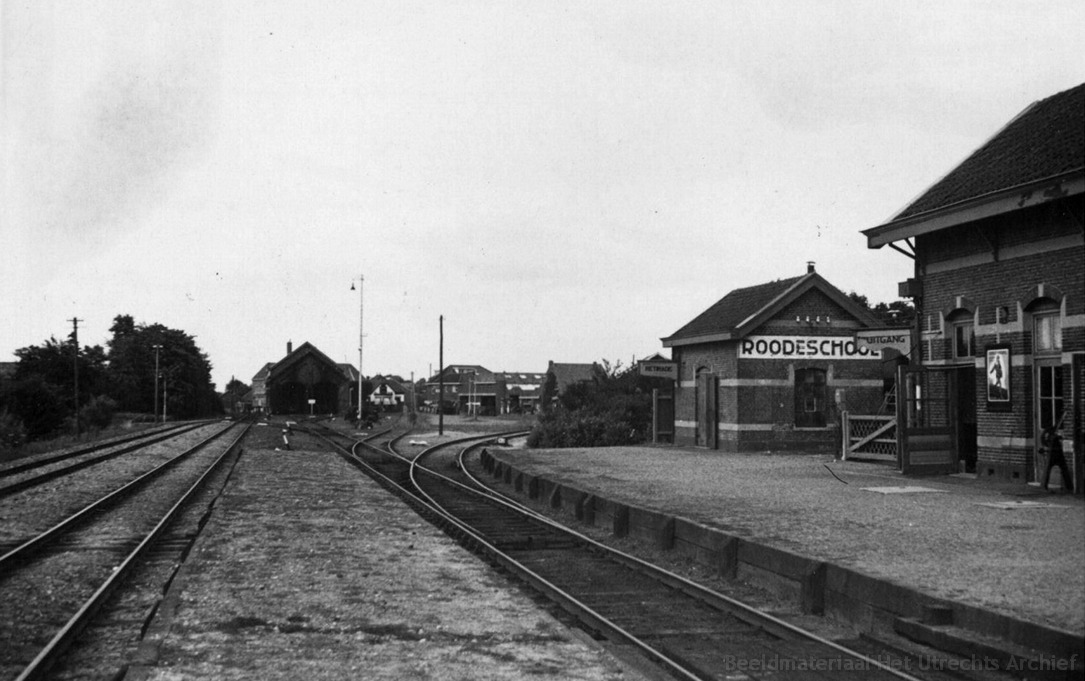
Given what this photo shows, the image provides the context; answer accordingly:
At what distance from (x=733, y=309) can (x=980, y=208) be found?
49.1 feet

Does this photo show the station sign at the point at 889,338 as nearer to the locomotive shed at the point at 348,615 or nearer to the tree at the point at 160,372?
the locomotive shed at the point at 348,615

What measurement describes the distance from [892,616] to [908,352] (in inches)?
476

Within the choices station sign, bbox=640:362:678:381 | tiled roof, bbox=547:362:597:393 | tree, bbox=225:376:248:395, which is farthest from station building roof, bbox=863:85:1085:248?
tree, bbox=225:376:248:395

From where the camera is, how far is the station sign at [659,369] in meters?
31.7

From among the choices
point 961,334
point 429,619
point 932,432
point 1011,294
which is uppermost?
point 1011,294

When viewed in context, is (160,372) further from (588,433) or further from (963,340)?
(963,340)

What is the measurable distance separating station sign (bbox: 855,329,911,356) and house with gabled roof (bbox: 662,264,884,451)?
8.23m

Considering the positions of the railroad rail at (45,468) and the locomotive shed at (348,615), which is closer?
the locomotive shed at (348,615)

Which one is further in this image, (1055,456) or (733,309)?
(733,309)

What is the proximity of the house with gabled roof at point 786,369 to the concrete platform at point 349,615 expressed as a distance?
627 inches

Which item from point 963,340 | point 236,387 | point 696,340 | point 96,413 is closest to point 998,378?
point 963,340

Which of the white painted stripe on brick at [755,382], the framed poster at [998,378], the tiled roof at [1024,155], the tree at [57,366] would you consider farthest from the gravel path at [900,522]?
the tree at [57,366]

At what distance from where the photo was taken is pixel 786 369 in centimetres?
2848

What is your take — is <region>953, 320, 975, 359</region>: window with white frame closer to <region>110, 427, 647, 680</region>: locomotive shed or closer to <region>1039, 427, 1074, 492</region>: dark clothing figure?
<region>1039, 427, 1074, 492</region>: dark clothing figure
